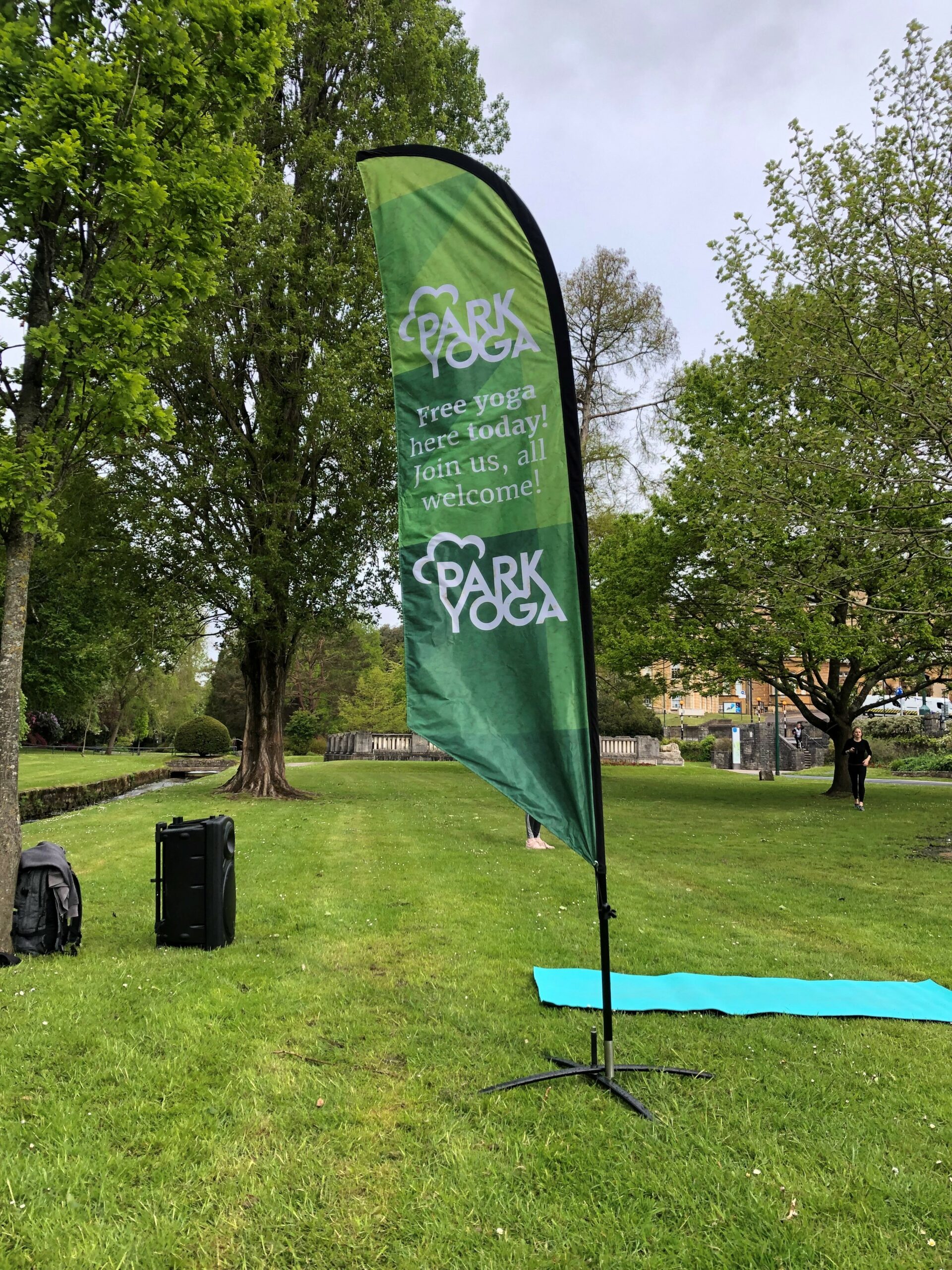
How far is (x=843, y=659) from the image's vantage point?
19.6 m

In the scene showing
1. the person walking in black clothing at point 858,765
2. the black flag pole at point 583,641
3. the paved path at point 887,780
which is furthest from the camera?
the paved path at point 887,780

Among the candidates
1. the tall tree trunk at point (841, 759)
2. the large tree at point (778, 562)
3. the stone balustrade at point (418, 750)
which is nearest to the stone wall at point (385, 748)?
the stone balustrade at point (418, 750)

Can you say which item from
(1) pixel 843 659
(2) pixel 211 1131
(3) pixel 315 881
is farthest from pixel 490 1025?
(1) pixel 843 659

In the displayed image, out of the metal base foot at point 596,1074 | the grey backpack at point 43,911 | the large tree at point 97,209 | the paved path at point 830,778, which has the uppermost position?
the large tree at point 97,209

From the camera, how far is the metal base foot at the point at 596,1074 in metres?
3.87

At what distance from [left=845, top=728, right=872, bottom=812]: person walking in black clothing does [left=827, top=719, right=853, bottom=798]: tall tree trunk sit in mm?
918

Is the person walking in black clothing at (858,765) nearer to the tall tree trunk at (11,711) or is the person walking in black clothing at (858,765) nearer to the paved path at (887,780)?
the paved path at (887,780)

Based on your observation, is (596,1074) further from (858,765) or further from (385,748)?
(385,748)

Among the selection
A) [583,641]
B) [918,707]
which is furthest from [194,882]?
[918,707]

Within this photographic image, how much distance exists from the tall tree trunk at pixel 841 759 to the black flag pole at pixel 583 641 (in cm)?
1878

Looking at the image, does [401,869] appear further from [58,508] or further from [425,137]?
[425,137]

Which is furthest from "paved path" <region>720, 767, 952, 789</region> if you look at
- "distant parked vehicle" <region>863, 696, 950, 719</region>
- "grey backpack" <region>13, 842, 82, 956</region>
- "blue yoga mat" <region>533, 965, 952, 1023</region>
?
"grey backpack" <region>13, 842, 82, 956</region>

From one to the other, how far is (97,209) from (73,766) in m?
27.7

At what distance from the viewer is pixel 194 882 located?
616cm
